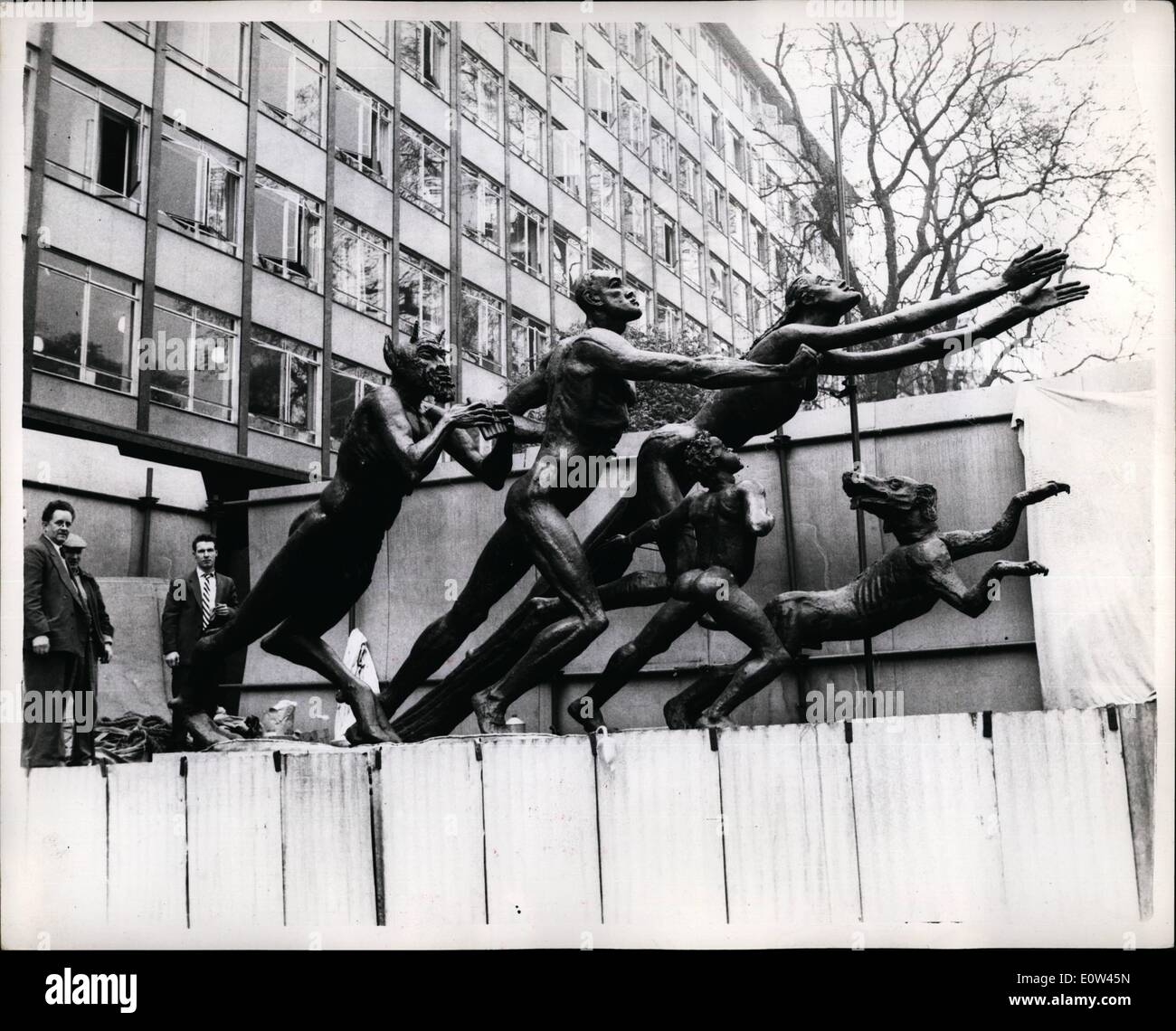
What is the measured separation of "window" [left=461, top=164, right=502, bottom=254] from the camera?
2848 cm

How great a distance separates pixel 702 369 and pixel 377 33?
74.4 ft

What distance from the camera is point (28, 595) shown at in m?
9.62

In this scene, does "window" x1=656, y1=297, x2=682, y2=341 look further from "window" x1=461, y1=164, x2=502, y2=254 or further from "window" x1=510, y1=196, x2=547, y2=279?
"window" x1=461, y1=164, x2=502, y2=254

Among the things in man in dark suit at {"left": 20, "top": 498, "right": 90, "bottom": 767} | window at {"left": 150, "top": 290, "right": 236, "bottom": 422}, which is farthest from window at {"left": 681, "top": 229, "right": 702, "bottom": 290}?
man in dark suit at {"left": 20, "top": 498, "right": 90, "bottom": 767}

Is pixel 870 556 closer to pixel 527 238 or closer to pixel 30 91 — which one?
pixel 30 91

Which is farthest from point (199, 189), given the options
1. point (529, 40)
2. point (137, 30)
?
point (529, 40)

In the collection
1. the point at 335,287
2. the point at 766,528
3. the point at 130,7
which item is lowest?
the point at 766,528

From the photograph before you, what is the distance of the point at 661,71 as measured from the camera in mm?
32281

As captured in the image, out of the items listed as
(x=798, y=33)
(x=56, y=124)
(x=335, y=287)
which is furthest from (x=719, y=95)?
(x=56, y=124)

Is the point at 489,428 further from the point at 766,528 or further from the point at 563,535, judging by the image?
the point at 766,528

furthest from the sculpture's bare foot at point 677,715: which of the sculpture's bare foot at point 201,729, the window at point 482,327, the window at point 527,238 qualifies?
the window at point 527,238

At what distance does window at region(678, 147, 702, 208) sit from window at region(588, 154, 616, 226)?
265 centimetres

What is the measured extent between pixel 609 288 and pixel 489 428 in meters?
1.13

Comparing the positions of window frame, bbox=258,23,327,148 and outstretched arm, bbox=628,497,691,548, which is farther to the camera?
window frame, bbox=258,23,327,148
